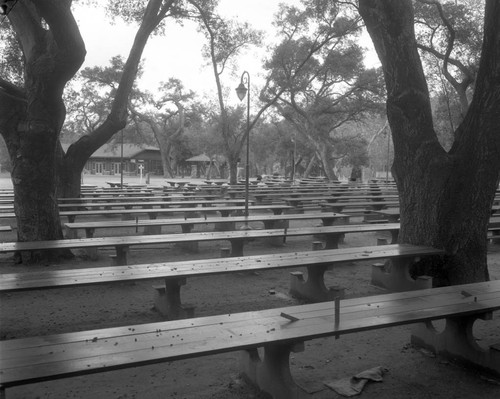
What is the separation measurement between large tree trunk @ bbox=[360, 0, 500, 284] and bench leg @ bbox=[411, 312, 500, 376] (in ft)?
5.61

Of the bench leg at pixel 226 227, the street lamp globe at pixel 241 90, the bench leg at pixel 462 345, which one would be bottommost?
the bench leg at pixel 462 345

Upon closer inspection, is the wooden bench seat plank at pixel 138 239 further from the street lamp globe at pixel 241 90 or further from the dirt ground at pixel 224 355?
the street lamp globe at pixel 241 90

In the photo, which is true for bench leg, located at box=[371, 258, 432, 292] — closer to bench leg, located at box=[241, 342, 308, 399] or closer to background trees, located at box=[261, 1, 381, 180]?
bench leg, located at box=[241, 342, 308, 399]

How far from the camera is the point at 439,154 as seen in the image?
553cm

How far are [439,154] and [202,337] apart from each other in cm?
371

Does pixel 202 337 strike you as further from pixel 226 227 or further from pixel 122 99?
pixel 122 99

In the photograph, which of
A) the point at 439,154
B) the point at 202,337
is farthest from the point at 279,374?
the point at 439,154

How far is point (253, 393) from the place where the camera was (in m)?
3.32

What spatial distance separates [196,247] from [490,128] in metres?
5.20

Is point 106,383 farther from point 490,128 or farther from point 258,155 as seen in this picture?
point 258,155

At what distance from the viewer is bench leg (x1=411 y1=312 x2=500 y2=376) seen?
360 centimetres

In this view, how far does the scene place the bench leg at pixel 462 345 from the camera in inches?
142

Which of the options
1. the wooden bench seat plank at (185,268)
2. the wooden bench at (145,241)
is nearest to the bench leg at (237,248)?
the wooden bench at (145,241)

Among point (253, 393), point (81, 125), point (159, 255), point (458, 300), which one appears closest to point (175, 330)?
point (253, 393)
